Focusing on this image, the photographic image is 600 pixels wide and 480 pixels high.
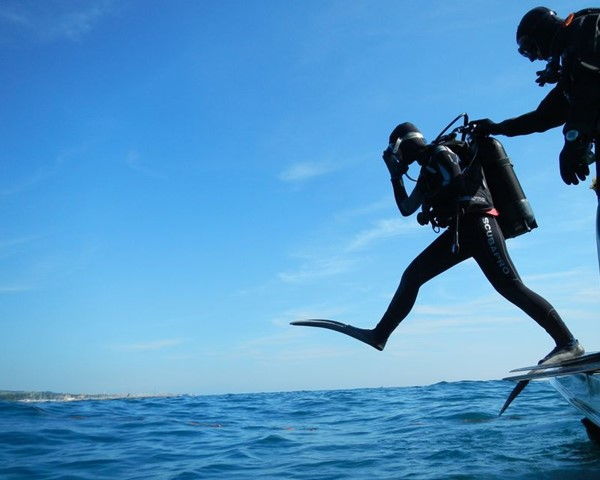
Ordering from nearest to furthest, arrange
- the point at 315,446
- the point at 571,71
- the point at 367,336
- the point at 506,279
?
the point at 571,71, the point at 506,279, the point at 367,336, the point at 315,446

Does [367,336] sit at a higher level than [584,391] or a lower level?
higher

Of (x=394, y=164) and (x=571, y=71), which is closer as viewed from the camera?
(x=571, y=71)

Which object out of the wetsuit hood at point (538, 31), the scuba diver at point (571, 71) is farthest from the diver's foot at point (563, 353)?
the wetsuit hood at point (538, 31)

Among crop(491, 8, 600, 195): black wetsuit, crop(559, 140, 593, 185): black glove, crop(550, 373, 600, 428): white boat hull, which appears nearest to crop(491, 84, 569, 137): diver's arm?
crop(491, 8, 600, 195): black wetsuit

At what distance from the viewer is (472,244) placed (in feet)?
14.3

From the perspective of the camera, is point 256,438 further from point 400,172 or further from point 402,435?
point 400,172

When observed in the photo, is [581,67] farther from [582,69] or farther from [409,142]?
[409,142]

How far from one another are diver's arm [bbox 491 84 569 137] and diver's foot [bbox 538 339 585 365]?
1885 millimetres

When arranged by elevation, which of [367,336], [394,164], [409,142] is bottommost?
[367,336]

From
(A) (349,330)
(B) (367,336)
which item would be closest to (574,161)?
(B) (367,336)

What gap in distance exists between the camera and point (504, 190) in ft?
14.9

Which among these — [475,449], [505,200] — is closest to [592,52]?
[505,200]

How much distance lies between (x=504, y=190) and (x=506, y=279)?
0.90m

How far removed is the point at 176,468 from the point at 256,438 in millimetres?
2438
